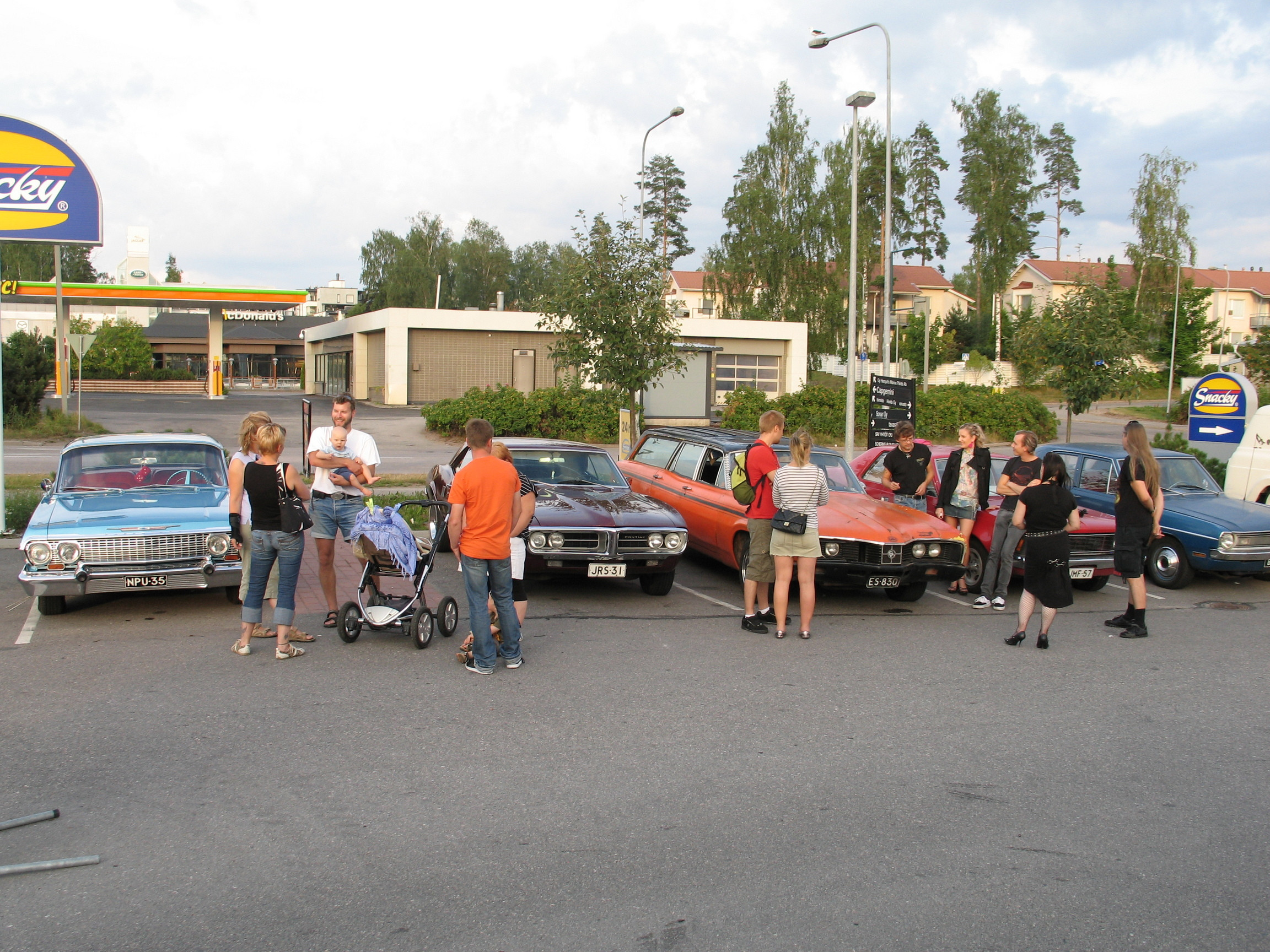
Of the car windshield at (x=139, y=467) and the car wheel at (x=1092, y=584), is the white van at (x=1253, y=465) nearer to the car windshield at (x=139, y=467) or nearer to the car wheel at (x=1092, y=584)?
the car wheel at (x=1092, y=584)

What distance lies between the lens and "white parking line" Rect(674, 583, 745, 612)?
926cm

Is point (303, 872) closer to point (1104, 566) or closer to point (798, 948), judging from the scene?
point (798, 948)

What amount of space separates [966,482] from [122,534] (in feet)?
25.9

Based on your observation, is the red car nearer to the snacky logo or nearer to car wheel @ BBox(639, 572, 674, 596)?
car wheel @ BBox(639, 572, 674, 596)

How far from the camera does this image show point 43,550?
7527 millimetres

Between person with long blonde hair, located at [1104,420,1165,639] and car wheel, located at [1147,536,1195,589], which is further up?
person with long blonde hair, located at [1104,420,1165,639]

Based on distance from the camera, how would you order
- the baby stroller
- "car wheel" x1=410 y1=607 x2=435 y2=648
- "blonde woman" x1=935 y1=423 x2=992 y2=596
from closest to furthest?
the baby stroller → "car wheel" x1=410 y1=607 x2=435 y2=648 → "blonde woman" x1=935 y1=423 x2=992 y2=596

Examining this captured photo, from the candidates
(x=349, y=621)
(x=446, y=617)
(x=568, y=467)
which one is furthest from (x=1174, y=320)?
(x=349, y=621)

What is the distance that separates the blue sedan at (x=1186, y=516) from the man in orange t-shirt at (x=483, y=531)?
7375mm

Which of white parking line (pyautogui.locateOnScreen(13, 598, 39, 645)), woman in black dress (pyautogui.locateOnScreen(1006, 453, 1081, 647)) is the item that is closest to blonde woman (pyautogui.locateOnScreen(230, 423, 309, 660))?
white parking line (pyautogui.locateOnScreen(13, 598, 39, 645))

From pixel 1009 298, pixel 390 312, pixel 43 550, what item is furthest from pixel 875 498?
pixel 1009 298

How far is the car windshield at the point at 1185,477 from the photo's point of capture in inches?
454

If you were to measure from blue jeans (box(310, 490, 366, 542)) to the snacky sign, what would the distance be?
7.82 m

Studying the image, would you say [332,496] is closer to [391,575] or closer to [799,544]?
[391,575]
